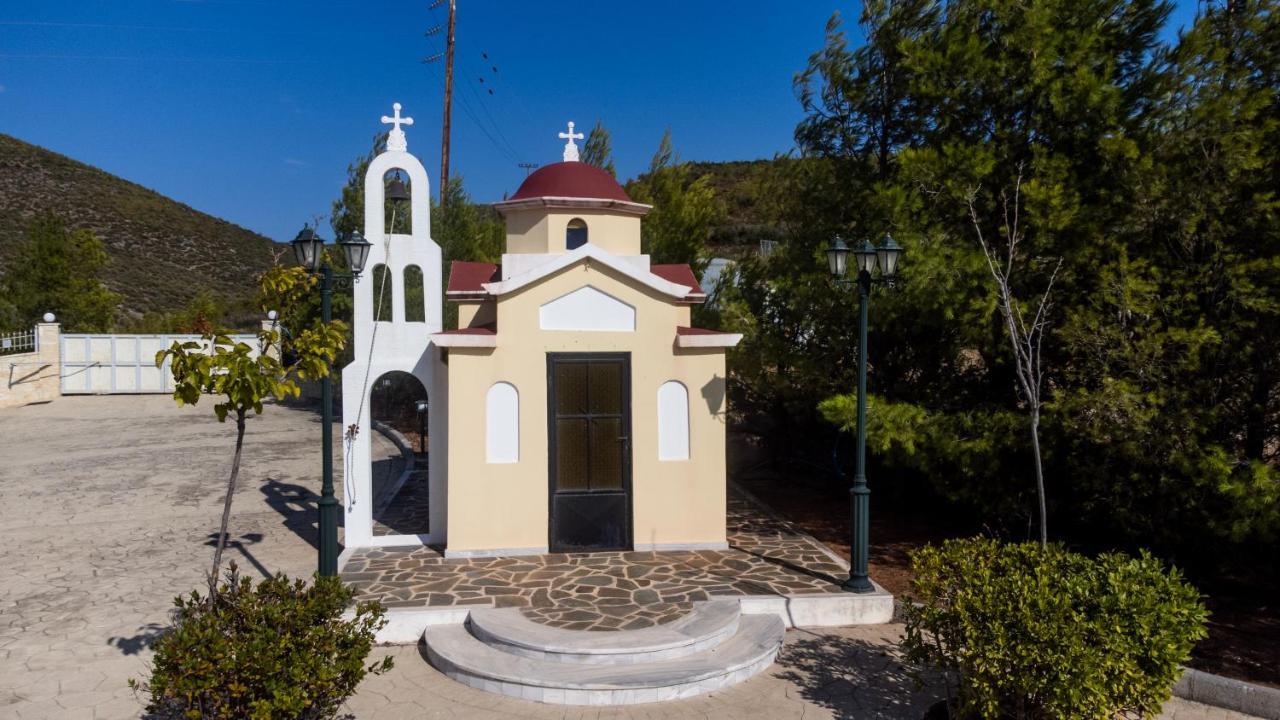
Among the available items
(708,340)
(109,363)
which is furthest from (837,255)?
(109,363)

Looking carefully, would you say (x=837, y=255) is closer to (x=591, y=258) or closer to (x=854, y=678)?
(x=591, y=258)

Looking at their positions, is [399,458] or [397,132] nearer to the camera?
[397,132]

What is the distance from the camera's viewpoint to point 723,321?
42.2ft

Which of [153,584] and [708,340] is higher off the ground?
[708,340]

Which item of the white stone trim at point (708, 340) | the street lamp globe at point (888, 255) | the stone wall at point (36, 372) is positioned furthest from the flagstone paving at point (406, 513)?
the stone wall at point (36, 372)

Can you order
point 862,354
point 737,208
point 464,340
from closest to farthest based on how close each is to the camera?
1. point 862,354
2. point 464,340
3. point 737,208

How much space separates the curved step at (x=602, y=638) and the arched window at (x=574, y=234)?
18.3ft

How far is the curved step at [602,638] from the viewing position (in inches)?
278

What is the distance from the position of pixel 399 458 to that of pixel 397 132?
31.5 feet

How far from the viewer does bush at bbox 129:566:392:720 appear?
4.90 meters

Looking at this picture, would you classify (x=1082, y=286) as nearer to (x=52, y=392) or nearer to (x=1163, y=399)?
(x=1163, y=399)

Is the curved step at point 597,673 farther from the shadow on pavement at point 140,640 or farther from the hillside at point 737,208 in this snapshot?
the hillside at point 737,208

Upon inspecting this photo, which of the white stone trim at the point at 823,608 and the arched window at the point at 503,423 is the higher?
the arched window at the point at 503,423

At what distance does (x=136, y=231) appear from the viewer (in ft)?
192
